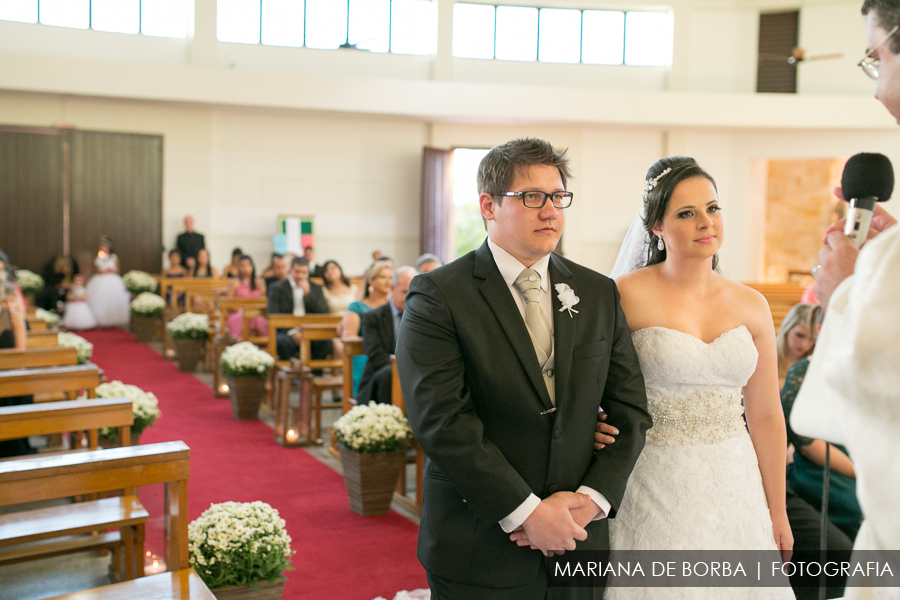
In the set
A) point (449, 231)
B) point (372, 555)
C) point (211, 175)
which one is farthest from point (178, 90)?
point (372, 555)

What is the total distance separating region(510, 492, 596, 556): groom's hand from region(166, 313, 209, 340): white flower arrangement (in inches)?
285

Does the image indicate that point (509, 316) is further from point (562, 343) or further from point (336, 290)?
point (336, 290)

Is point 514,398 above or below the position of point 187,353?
above

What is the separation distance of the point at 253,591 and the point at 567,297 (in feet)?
5.68

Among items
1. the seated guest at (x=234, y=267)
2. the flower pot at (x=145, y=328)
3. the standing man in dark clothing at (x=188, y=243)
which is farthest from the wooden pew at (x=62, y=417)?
the standing man in dark clothing at (x=188, y=243)

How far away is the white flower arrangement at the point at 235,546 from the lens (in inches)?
109

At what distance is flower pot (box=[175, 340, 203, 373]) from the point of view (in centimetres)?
850

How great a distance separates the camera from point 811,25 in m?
14.5

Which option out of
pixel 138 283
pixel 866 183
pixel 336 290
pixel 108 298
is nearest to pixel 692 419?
pixel 866 183

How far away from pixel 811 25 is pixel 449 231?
7883 millimetres

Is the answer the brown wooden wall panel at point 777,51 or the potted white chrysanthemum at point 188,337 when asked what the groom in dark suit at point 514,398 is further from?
the brown wooden wall panel at point 777,51

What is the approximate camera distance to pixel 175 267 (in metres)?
13.1

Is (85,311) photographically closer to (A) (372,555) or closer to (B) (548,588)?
(A) (372,555)

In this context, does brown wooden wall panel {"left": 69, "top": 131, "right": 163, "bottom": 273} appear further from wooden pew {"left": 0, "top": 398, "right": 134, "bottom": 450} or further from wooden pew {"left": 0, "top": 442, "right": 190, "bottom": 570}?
wooden pew {"left": 0, "top": 442, "right": 190, "bottom": 570}
